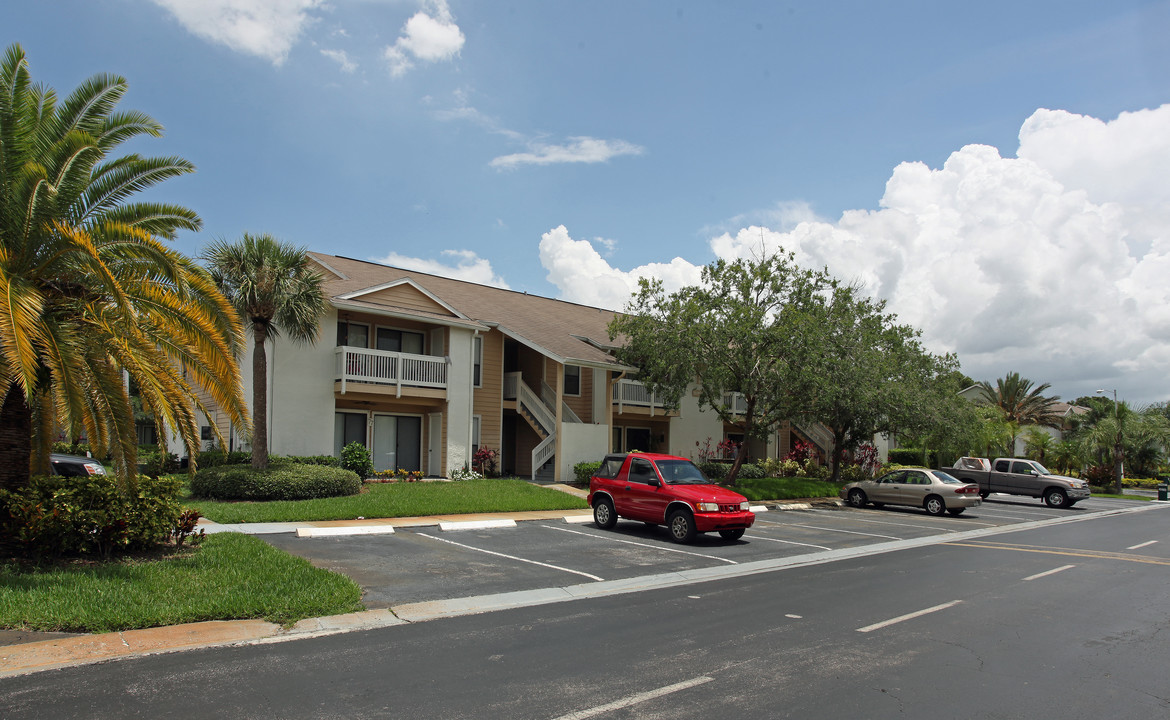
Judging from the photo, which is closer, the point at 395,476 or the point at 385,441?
the point at 395,476

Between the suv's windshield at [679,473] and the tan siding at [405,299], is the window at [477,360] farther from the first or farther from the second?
the suv's windshield at [679,473]

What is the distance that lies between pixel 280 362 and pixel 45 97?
462 inches

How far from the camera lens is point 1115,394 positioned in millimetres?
43062

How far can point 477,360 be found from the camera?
2727cm

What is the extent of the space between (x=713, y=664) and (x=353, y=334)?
65.8 ft

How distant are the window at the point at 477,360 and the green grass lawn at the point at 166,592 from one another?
53.1 ft

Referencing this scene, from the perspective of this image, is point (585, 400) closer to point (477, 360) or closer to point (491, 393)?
point (491, 393)

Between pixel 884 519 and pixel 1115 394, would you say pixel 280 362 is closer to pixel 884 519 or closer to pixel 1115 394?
pixel 884 519

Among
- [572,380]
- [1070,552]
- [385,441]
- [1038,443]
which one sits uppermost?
[572,380]

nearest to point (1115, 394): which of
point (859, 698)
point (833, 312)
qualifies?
point (833, 312)

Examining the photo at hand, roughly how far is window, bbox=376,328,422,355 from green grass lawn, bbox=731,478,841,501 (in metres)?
12.3

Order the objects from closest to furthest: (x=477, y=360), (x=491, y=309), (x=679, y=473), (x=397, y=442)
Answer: (x=679, y=473) → (x=397, y=442) → (x=477, y=360) → (x=491, y=309)

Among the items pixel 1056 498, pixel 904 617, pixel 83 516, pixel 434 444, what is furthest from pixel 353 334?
pixel 1056 498

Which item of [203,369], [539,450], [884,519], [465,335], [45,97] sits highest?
[45,97]
